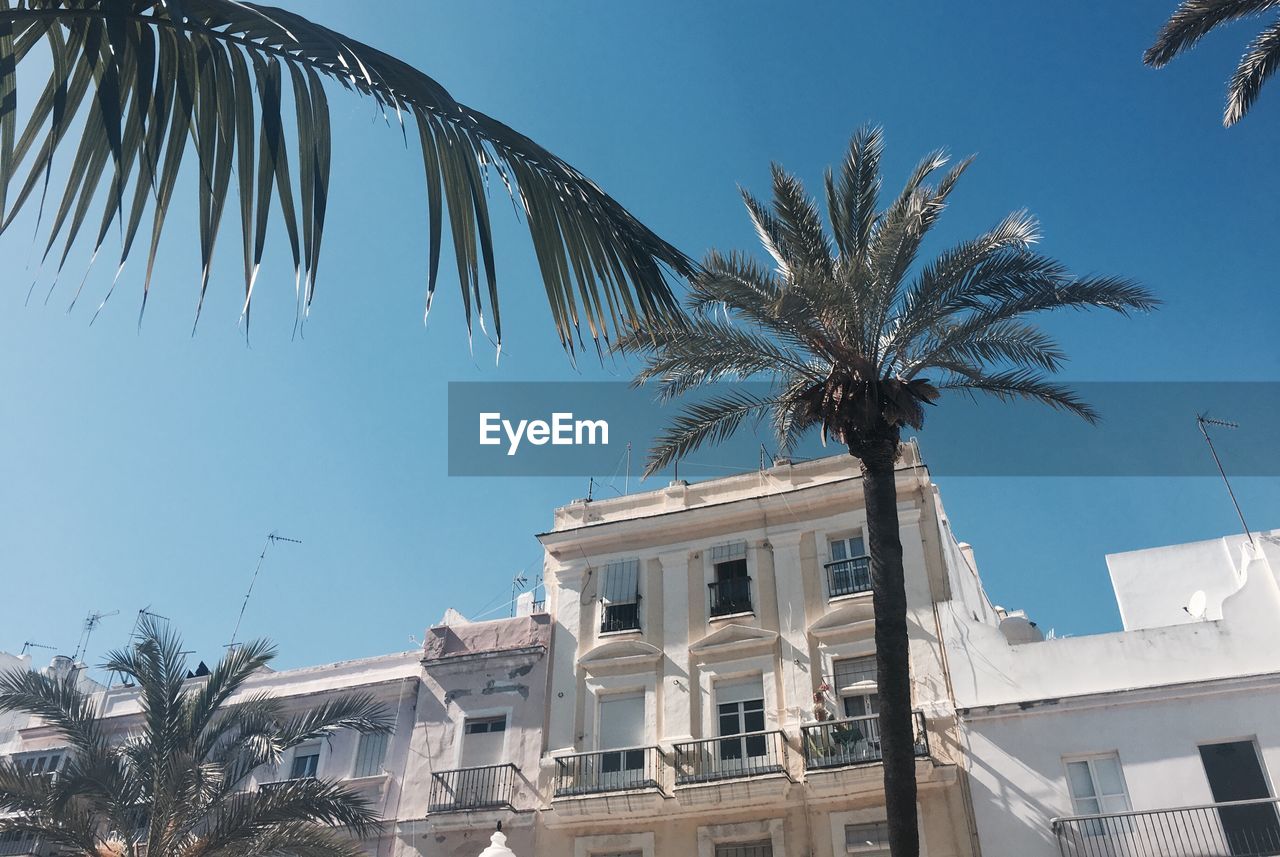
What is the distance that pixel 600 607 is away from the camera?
81.4 feet

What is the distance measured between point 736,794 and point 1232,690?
29.9 ft

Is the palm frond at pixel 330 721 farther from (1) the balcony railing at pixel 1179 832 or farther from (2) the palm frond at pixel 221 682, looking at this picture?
(1) the balcony railing at pixel 1179 832

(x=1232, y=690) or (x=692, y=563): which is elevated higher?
(x=692, y=563)

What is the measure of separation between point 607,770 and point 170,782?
339 inches

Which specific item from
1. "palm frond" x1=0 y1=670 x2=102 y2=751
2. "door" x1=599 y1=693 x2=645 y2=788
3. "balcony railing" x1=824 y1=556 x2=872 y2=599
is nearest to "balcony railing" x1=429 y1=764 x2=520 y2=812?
"door" x1=599 y1=693 x2=645 y2=788

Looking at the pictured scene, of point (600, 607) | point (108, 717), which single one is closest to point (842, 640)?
point (600, 607)

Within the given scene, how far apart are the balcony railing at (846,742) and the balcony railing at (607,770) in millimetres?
3330

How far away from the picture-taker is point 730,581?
23688mm

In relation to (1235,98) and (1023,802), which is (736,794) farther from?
(1235,98)

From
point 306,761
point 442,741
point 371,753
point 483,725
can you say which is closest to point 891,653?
point 483,725

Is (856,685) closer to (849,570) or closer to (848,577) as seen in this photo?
(848,577)

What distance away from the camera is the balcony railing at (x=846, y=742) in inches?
774

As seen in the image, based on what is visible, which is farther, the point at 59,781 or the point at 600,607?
the point at 600,607

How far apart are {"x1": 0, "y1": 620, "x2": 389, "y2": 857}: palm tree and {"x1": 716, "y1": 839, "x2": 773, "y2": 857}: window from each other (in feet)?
23.0
